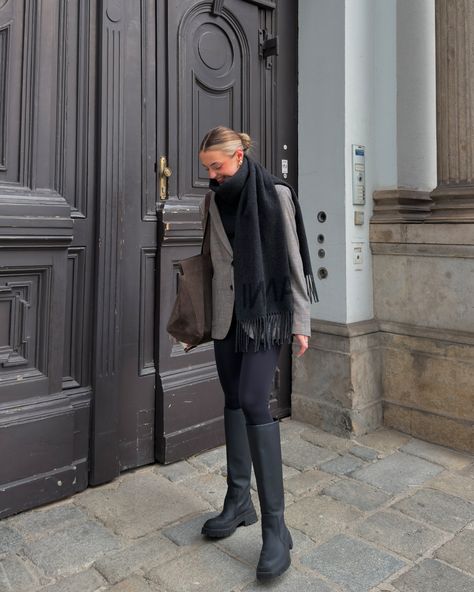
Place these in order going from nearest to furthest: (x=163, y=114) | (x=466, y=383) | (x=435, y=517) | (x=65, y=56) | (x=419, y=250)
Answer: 1. (x=435, y=517)
2. (x=65, y=56)
3. (x=163, y=114)
4. (x=466, y=383)
5. (x=419, y=250)

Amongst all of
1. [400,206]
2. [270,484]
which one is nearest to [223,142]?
[270,484]

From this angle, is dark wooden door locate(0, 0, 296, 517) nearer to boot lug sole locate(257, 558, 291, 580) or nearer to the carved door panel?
the carved door panel

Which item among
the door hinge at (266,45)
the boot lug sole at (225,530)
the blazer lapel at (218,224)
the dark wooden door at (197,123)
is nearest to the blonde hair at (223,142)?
the blazer lapel at (218,224)

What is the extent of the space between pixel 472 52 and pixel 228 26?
1.68m

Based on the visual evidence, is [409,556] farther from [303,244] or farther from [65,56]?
[65,56]

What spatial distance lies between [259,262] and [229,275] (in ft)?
0.80

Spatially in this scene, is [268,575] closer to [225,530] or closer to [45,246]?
[225,530]

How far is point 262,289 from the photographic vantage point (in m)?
2.26

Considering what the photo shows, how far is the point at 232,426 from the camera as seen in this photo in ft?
8.41

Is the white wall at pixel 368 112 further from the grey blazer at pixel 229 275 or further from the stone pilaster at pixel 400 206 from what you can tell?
the grey blazer at pixel 229 275

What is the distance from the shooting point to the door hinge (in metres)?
4.04

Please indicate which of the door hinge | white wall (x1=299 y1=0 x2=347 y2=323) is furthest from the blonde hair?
the door hinge

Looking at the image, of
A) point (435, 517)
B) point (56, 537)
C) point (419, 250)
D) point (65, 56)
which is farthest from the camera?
point (419, 250)

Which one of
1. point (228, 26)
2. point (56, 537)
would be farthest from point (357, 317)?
point (56, 537)
